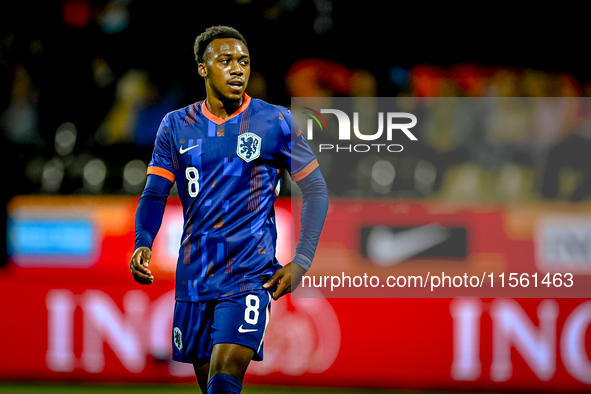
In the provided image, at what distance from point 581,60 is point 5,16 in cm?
550

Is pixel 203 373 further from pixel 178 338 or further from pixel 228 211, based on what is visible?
pixel 228 211

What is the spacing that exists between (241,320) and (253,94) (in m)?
3.86

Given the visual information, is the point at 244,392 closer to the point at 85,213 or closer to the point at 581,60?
the point at 85,213

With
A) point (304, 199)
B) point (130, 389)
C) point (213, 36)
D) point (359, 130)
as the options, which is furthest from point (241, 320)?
point (359, 130)

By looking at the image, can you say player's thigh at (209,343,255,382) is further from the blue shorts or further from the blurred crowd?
the blurred crowd

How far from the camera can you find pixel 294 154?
2.89m

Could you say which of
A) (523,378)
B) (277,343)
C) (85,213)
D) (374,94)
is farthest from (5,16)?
(523,378)

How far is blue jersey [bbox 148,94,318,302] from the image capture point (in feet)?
9.15

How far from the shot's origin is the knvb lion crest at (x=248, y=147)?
2832 mm

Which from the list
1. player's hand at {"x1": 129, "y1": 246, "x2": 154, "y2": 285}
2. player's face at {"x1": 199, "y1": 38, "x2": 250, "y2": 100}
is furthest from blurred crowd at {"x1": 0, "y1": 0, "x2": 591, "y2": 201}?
player's hand at {"x1": 129, "y1": 246, "x2": 154, "y2": 285}

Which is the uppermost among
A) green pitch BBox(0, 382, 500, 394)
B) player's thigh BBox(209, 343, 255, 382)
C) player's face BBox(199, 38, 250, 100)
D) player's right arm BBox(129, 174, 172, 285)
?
player's face BBox(199, 38, 250, 100)

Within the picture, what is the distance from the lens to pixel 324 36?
7.04 m

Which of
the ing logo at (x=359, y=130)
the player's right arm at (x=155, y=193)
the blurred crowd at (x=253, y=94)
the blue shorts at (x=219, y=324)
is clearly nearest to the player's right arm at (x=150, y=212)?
the player's right arm at (x=155, y=193)

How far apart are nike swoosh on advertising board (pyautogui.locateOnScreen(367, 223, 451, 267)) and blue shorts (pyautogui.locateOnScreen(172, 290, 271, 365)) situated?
2728 mm
